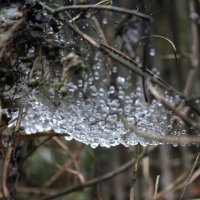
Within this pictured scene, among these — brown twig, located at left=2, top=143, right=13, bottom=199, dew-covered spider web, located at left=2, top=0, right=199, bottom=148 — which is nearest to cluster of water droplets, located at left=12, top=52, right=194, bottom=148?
dew-covered spider web, located at left=2, top=0, right=199, bottom=148

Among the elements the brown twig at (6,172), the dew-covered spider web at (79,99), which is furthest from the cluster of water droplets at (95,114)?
the brown twig at (6,172)

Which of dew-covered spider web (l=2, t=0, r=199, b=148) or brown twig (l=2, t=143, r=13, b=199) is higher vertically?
dew-covered spider web (l=2, t=0, r=199, b=148)

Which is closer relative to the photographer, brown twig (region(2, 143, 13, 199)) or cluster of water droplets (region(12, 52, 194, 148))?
brown twig (region(2, 143, 13, 199))

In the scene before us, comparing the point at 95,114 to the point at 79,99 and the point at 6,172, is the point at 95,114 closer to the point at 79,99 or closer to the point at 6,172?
the point at 79,99

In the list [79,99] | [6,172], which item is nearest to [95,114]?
[79,99]

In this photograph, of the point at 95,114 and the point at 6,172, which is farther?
the point at 95,114

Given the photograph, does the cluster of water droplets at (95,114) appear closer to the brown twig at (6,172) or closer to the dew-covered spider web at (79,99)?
the dew-covered spider web at (79,99)

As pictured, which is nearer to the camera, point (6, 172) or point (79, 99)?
point (6, 172)

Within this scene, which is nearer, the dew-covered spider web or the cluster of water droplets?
the dew-covered spider web

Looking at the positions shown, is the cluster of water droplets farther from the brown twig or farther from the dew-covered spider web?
the brown twig
